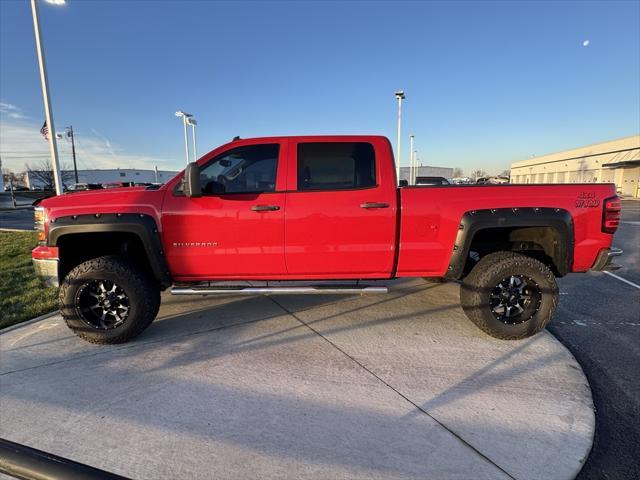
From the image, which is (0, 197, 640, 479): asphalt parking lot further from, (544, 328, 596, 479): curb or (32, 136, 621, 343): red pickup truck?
(32, 136, 621, 343): red pickup truck

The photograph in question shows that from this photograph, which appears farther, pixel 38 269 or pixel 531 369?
pixel 38 269

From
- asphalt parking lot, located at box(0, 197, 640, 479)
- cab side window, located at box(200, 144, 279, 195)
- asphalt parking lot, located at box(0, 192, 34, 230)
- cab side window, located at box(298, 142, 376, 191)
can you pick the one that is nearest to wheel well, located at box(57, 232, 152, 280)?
asphalt parking lot, located at box(0, 197, 640, 479)

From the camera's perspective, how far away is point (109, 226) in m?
3.72

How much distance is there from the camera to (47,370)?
11.0ft

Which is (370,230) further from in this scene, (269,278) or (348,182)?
(269,278)

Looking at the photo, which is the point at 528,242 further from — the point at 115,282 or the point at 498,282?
the point at 115,282

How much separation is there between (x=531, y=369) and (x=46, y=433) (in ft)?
12.5

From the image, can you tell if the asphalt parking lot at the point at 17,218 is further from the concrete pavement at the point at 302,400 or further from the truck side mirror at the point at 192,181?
the truck side mirror at the point at 192,181

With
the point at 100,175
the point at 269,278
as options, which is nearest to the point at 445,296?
the point at 269,278

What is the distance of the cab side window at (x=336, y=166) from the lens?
393 centimetres

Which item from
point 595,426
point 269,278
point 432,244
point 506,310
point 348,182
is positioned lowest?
point 595,426

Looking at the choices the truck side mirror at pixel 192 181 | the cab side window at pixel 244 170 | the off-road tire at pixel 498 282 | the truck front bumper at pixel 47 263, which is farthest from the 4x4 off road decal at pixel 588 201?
the truck front bumper at pixel 47 263

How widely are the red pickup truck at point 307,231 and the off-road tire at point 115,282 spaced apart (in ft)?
0.04

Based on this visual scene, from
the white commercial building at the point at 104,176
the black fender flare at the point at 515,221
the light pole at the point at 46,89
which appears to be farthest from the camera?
the white commercial building at the point at 104,176
